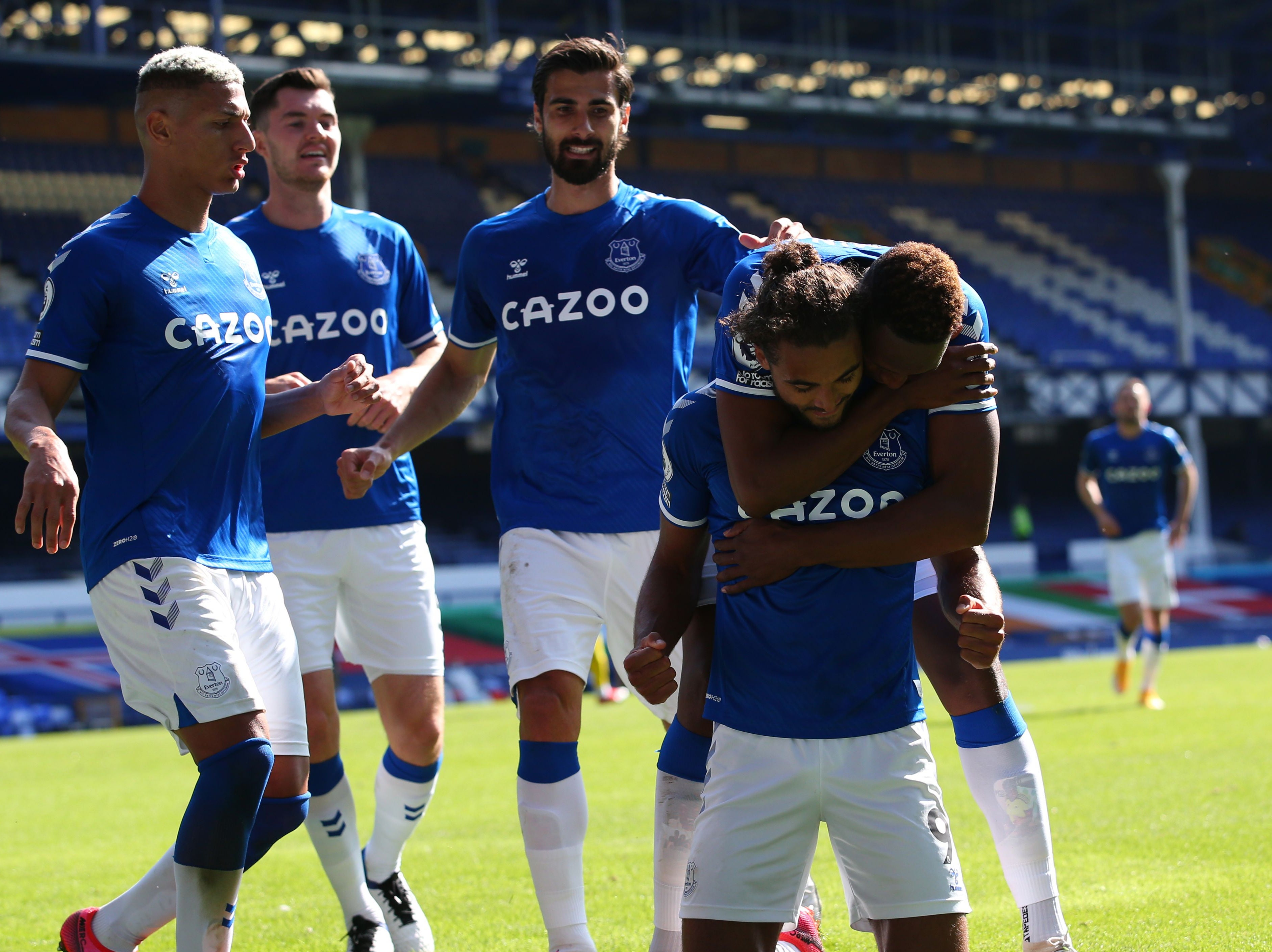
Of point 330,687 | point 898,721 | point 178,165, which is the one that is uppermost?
point 178,165

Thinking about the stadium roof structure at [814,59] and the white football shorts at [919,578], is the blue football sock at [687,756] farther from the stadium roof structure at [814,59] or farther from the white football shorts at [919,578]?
the stadium roof structure at [814,59]

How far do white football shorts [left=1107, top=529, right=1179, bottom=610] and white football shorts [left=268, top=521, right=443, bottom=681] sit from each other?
915cm

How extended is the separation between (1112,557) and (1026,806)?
33.3 ft

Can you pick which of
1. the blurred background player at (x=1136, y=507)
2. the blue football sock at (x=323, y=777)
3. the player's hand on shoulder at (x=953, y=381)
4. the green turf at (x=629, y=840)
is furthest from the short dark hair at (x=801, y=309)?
the blurred background player at (x=1136, y=507)

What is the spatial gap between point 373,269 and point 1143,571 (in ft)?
31.4

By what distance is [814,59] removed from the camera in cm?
2739

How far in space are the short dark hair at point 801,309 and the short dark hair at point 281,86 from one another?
2.67 metres

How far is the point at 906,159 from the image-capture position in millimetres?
33000

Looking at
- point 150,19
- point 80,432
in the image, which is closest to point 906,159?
point 150,19

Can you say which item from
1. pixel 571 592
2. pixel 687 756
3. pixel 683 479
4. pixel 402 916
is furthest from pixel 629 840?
pixel 683 479

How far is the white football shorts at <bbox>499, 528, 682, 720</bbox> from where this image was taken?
13.8 ft

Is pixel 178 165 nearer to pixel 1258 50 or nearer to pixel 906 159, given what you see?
pixel 906 159

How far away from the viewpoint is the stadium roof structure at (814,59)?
912 inches

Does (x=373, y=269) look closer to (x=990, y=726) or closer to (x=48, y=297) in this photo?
(x=48, y=297)
